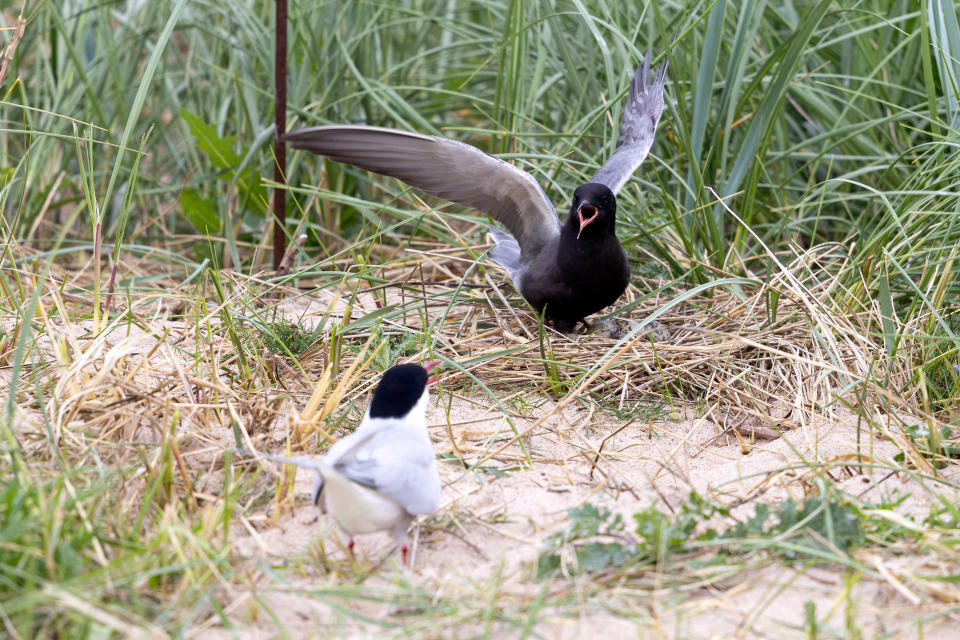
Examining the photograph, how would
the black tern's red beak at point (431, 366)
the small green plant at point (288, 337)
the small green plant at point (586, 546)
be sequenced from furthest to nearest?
1. the small green plant at point (288, 337)
2. the black tern's red beak at point (431, 366)
3. the small green plant at point (586, 546)

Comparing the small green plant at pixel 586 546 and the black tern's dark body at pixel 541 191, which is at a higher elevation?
the black tern's dark body at pixel 541 191

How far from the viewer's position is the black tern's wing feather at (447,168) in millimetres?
3566

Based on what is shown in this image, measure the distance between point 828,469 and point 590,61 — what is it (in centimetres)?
227

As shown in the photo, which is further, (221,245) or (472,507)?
(221,245)

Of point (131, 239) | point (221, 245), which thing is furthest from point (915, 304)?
point (131, 239)

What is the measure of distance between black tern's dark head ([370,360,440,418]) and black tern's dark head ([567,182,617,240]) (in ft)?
4.35

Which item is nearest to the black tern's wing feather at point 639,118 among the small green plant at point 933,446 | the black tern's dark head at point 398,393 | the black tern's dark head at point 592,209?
the black tern's dark head at point 592,209

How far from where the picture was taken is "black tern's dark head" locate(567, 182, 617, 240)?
3510 mm

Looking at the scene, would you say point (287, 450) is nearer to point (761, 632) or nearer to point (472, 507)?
point (472, 507)

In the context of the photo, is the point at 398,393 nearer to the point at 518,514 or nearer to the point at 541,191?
the point at 518,514

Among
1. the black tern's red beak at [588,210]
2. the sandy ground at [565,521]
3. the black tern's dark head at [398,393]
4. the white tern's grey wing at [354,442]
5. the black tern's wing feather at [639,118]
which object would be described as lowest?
the sandy ground at [565,521]

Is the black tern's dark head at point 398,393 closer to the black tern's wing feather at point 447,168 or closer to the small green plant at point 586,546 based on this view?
the small green plant at point 586,546

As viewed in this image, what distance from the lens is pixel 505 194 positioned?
3863 millimetres

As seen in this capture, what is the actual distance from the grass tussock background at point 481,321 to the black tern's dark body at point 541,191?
0.13 m
